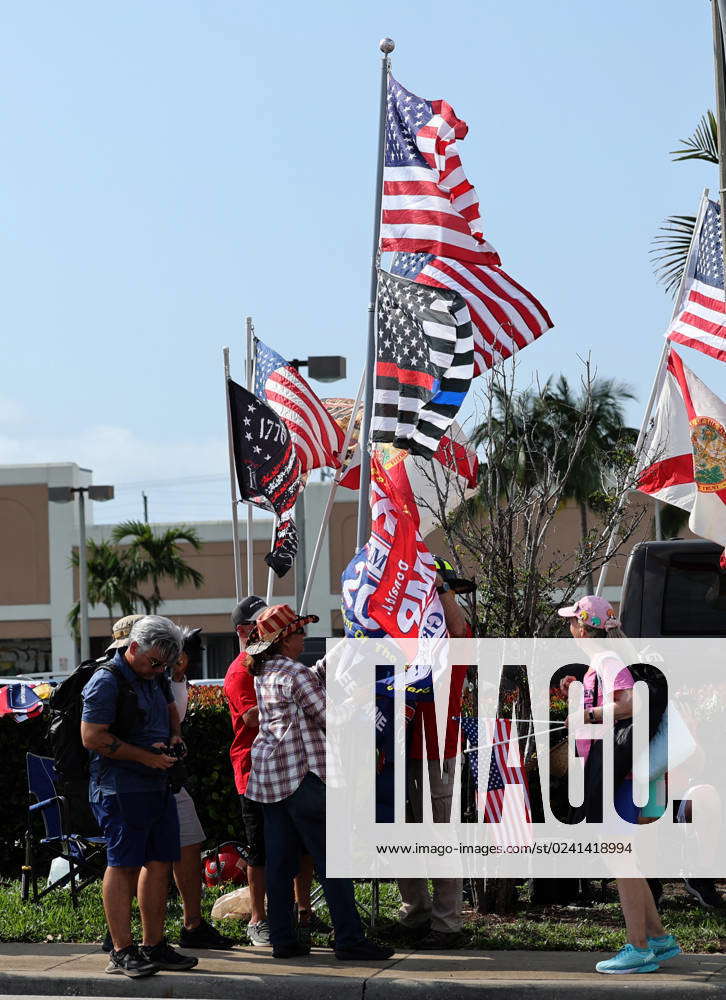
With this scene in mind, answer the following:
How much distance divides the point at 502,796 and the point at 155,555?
142 feet

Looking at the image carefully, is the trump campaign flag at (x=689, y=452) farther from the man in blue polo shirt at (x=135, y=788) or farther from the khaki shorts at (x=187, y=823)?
the man in blue polo shirt at (x=135, y=788)

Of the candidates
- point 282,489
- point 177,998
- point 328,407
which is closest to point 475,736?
point 177,998

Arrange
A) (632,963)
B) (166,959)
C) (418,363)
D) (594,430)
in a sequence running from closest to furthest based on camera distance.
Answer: (632,963), (166,959), (418,363), (594,430)

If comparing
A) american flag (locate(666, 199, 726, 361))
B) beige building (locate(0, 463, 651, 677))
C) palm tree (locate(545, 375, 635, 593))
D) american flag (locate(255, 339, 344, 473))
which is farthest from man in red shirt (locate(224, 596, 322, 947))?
beige building (locate(0, 463, 651, 677))

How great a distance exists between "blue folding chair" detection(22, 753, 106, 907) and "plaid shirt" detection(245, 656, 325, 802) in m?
1.87

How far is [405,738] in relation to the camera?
808 centimetres

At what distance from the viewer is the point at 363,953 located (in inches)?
294

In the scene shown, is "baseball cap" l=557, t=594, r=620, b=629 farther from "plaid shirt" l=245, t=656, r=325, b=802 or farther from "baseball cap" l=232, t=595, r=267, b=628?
"baseball cap" l=232, t=595, r=267, b=628

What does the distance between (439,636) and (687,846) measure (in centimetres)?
201

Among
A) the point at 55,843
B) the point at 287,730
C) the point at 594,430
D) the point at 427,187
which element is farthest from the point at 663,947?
the point at 594,430

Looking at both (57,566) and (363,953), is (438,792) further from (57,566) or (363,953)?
(57,566)

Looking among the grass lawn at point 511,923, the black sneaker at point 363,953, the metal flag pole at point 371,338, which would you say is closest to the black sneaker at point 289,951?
the black sneaker at point 363,953

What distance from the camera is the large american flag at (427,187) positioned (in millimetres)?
12086

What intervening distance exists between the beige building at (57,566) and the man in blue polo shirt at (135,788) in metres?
43.1
